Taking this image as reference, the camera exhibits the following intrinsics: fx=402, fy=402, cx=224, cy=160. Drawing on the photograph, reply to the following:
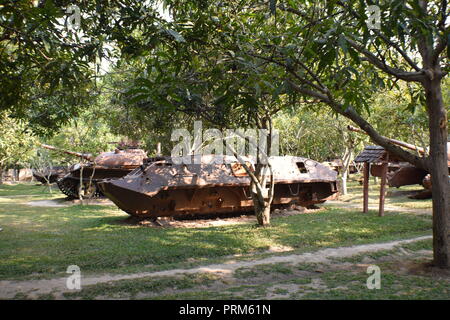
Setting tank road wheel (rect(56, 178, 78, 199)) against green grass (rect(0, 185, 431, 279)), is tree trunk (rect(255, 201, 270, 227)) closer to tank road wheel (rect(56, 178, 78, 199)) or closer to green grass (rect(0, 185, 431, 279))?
green grass (rect(0, 185, 431, 279))

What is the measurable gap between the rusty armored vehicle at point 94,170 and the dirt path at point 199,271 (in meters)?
13.7

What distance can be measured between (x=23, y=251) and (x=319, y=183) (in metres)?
11.6

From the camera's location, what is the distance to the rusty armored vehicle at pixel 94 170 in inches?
810

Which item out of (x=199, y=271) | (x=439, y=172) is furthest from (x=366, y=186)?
(x=199, y=271)

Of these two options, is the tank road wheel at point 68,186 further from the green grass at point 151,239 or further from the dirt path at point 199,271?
the dirt path at point 199,271

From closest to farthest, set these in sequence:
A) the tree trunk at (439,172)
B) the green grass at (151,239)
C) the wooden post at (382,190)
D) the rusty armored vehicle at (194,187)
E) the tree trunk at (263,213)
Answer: the tree trunk at (439,172) → the green grass at (151,239) → the tree trunk at (263,213) → the rusty armored vehicle at (194,187) → the wooden post at (382,190)

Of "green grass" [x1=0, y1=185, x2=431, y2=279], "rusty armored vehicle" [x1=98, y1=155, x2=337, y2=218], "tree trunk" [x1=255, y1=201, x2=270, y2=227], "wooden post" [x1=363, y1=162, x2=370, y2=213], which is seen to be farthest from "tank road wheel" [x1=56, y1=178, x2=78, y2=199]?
"wooden post" [x1=363, y1=162, x2=370, y2=213]

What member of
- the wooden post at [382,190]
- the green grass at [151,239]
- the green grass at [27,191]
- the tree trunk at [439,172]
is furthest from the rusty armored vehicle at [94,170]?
the tree trunk at [439,172]

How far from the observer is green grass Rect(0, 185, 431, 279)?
318 inches

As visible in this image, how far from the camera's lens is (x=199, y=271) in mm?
7180

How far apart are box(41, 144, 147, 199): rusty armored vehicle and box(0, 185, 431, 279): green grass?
582 centimetres

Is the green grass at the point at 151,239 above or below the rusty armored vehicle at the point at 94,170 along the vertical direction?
below

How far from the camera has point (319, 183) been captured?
1683cm

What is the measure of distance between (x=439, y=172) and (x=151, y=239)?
22.8ft
